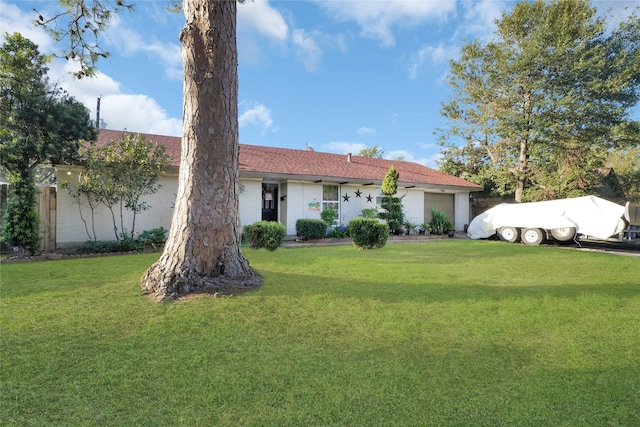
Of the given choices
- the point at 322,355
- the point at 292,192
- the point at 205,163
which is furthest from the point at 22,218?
the point at 322,355

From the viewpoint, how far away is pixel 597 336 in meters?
3.08

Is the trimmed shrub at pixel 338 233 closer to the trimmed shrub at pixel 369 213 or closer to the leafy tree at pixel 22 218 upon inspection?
the trimmed shrub at pixel 369 213

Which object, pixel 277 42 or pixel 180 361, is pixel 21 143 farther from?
pixel 180 361

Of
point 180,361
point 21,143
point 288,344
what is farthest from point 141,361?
point 21,143

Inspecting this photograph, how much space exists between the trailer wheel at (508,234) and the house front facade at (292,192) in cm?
426

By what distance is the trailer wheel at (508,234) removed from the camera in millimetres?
12727

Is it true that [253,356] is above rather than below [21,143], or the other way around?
below

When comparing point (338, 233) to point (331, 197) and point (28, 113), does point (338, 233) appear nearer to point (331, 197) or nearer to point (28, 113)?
point (331, 197)

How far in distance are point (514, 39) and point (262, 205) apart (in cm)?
1679

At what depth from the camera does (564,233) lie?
11.4 meters

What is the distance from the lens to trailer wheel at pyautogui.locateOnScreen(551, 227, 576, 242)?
36.6 feet

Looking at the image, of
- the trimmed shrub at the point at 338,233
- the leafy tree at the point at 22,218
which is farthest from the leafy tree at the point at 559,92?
the leafy tree at the point at 22,218

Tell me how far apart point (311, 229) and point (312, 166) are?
397 cm

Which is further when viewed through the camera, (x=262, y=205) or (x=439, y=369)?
(x=262, y=205)
